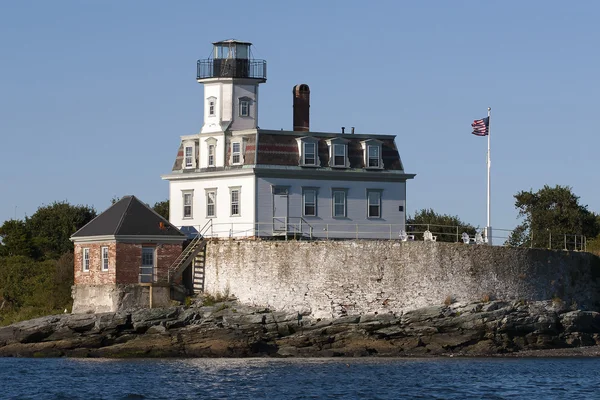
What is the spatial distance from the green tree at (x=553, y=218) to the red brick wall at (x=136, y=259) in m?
23.2

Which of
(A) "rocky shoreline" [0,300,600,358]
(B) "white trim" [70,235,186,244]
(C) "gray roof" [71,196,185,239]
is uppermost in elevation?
(C) "gray roof" [71,196,185,239]

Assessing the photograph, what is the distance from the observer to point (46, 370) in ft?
165

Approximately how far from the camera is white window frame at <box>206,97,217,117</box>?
209 ft

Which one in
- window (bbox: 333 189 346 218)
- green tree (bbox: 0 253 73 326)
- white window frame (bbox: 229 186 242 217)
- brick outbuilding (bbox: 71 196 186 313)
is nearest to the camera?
brick outbuilding (bbox: 71 196 186 313)

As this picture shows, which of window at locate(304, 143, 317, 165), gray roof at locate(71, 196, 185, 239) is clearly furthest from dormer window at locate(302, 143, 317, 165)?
gray roof at locate(71, 196, 185, 239)

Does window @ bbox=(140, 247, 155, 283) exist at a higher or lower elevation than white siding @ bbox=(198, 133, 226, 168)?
lower

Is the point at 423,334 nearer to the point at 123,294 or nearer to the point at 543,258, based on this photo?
the point at 543,258

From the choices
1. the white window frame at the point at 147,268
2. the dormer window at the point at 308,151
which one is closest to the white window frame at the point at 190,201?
the white window frame at the point at 147,268

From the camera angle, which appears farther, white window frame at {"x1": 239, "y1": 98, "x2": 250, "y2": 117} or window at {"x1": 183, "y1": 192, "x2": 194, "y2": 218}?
white window frame at {"x1": 239, "y1": 98, "x2": 250, "y2": 117}

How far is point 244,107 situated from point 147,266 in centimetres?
968

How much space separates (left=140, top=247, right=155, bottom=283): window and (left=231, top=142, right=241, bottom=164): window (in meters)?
5.75

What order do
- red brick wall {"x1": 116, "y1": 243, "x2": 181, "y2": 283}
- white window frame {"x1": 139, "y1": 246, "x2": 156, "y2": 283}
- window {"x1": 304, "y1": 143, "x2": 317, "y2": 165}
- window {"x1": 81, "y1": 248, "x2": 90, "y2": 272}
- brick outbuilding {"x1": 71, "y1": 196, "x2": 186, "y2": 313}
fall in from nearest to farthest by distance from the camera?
brick outbuilding {"x1": 71, "y1": 196, "x2": 186, "y2": 313} → red brick wall {"x1": 116, "y1": 243, "x2": 181, "y2": 283} → white window frame {"x1": 139, "y1": 246, "x2": 156, "y2": 283} → window {"x1": 81, "y1": 248, "x2": 90, "y2": 272} → window {"x1": 304, "y1": 143, "x2": 317, "y2": 165}

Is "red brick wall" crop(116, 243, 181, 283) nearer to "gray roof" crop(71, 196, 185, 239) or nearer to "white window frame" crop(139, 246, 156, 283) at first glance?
"white window frame" crop(139, 246, 156, 283)

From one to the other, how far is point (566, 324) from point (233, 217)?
600 inches
